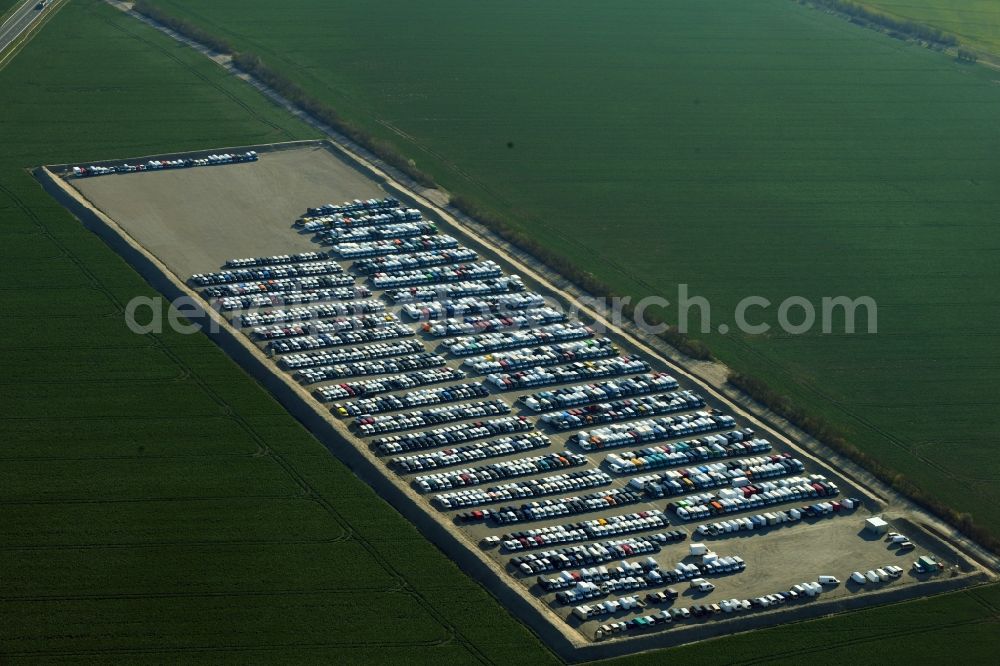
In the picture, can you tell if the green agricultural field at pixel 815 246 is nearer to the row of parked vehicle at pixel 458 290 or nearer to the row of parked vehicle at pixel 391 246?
the row of parked vehicle at pixel 458 290

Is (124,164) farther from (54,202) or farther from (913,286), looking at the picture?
(913,286)

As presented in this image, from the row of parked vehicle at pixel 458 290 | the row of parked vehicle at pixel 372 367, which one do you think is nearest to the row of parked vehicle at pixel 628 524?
the row of parked vehicle at pixel 372 367

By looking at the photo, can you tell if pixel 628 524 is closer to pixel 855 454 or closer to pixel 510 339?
pixel 855 454

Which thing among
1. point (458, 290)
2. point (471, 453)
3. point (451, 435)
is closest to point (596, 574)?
point (471, 453)

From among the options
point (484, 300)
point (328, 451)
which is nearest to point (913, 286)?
point (484, 300)

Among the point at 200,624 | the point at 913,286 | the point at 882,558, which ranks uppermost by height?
the point at 913,286

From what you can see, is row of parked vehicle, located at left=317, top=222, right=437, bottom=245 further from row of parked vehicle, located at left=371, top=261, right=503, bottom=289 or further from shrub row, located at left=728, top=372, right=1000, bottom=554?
shrub row, located at left=728, top=372, right=1000, bottom=554

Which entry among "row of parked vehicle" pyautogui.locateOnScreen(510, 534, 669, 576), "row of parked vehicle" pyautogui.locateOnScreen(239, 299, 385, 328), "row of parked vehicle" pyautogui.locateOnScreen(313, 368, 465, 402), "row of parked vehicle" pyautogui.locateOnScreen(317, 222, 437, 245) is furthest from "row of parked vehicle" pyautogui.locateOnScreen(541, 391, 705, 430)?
"row of parked vehicle" pyautogui.locateOnScreen(317, 222, 437, 245)
